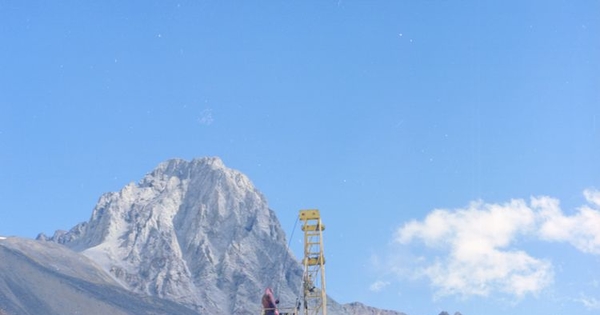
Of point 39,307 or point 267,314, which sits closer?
point 267,314

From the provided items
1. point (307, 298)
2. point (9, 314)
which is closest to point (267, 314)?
point (307, 298)

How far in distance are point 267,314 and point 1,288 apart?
16269cm

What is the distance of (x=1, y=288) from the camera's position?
19938 cm

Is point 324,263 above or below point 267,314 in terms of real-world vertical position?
above

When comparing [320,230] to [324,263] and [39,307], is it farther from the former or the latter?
[39,307]

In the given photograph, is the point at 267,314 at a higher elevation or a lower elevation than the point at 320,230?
lower

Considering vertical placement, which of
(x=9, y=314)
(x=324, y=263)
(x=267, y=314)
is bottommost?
(x=267, y=314)

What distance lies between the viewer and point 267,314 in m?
53.4

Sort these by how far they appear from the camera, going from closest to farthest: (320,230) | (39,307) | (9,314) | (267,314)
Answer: (267,314), (320,230), (9,314), (39,307)

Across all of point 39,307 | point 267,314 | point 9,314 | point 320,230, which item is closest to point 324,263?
point 320,230

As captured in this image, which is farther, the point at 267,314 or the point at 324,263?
the point at 324,263

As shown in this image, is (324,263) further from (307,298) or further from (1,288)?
(1,288)

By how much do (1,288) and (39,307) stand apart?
34.5 ft

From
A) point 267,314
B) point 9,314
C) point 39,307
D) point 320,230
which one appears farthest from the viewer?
point 39,307
